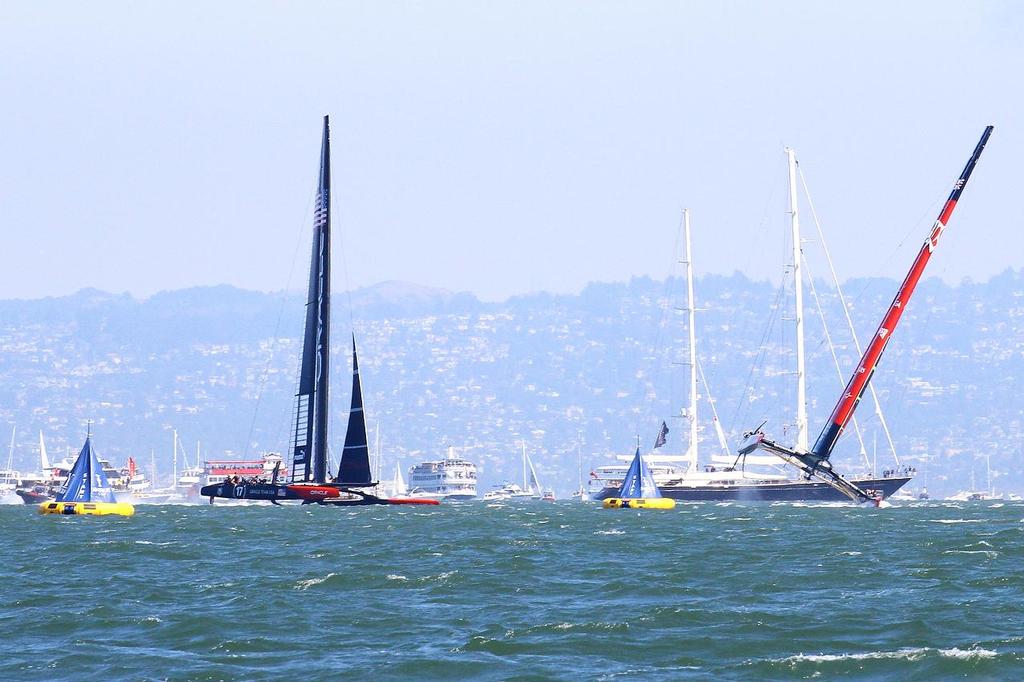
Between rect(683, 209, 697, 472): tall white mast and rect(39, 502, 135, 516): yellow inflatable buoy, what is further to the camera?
rect(683, 209, 697, 472): tall white mast

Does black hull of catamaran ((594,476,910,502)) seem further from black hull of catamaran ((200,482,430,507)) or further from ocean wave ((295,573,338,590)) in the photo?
ocean wave ((295,573,338,590))

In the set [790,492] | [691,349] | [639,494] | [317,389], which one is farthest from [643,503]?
[691,349]

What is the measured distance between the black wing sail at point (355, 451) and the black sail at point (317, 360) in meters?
2.50

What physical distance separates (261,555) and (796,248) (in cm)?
8042

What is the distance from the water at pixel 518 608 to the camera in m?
29.7

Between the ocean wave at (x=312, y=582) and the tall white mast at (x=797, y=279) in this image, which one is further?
the tall white mast at (x=797, y=279)

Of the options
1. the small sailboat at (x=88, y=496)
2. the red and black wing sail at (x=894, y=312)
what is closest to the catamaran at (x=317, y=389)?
the small sailboat at (x=88, y=496)

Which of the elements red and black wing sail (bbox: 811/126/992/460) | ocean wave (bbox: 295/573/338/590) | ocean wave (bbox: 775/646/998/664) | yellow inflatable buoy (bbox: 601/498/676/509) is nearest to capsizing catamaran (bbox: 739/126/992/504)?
red and black wing sail (bbox: 811/126/992/460)

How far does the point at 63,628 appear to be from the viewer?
34.7 metres

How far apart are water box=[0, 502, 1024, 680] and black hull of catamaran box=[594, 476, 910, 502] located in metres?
73.6

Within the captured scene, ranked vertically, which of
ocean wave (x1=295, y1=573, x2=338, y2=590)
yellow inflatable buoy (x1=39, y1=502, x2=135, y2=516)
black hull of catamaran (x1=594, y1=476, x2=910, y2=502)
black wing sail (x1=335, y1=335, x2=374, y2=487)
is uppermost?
black wing sail (x1=335, y1=335, x2=374, y2=487)

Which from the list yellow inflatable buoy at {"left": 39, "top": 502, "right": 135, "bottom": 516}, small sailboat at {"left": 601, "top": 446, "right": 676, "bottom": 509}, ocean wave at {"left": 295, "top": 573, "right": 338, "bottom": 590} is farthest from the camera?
small sailboat at {"left": 601, "top": 446, "right": 676, "bottom": 509}

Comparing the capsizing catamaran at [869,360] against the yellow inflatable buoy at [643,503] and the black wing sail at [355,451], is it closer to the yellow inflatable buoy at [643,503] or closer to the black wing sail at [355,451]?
the yellow inflatable buoy at [643,503]

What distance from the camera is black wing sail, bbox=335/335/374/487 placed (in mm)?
100812
